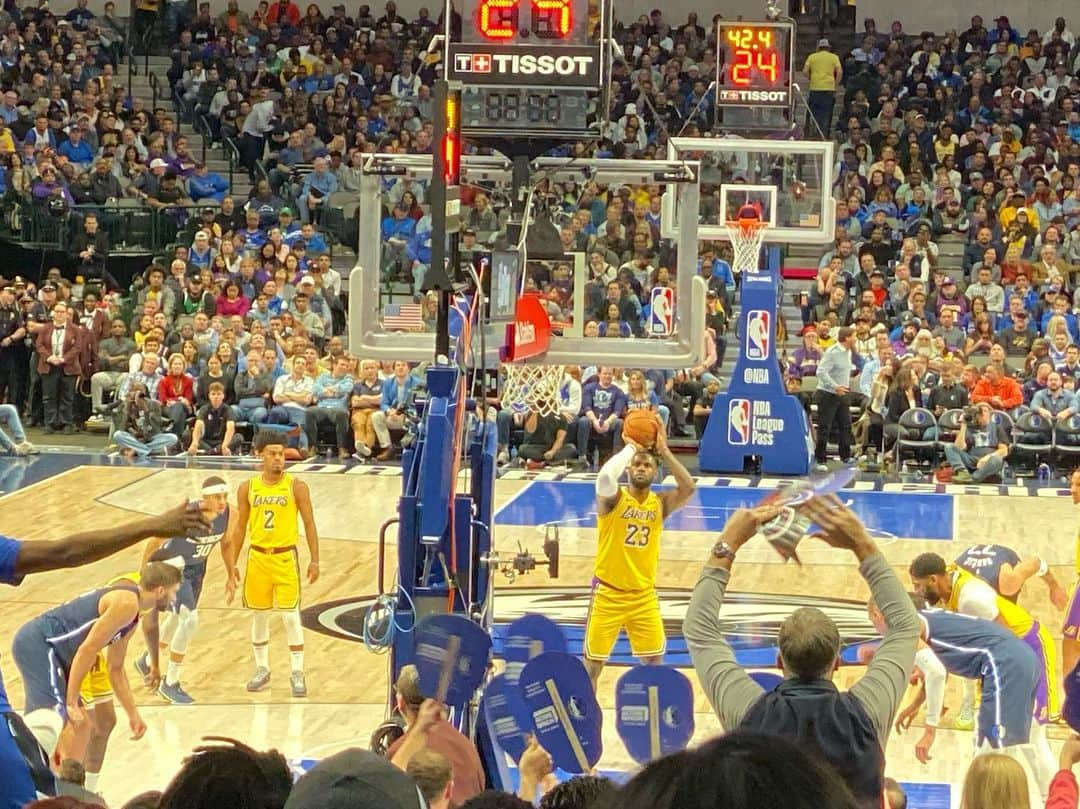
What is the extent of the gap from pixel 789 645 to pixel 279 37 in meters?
25.9

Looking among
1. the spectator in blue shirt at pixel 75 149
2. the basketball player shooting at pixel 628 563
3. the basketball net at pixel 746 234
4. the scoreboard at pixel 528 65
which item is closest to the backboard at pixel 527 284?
the scoreboard at pixel 528 65

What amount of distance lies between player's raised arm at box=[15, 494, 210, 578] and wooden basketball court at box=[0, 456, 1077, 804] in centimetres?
515

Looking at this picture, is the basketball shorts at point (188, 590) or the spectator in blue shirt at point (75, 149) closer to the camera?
the basketball shorts at point (188, 590)

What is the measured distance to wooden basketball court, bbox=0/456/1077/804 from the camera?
33.1 ft

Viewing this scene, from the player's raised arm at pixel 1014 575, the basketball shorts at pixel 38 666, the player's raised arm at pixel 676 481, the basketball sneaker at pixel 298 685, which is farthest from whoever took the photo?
the basketball sneaker at pixel 298 685

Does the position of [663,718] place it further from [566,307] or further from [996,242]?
[996,242]

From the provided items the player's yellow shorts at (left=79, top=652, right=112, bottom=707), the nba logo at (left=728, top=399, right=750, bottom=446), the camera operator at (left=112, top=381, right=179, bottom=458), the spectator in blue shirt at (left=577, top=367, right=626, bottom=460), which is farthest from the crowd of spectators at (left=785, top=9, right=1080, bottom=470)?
the player's yellow shorts at (left=79, top=652, right=112, bottom=707)

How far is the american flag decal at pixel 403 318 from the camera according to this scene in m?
9.59

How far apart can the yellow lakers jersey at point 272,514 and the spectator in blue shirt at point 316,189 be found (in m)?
13.9

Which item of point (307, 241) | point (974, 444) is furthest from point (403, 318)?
point (307, 241)

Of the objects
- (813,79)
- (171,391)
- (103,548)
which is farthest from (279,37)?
(103,548)

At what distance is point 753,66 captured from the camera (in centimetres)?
1977

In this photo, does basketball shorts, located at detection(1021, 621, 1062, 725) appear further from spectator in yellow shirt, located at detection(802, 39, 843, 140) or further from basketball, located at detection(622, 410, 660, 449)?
spectator in yellow shirt, located at detection(802, 39, 843, 140)

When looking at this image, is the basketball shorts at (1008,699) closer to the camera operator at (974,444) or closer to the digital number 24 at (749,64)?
the camera operator at (974,444)
